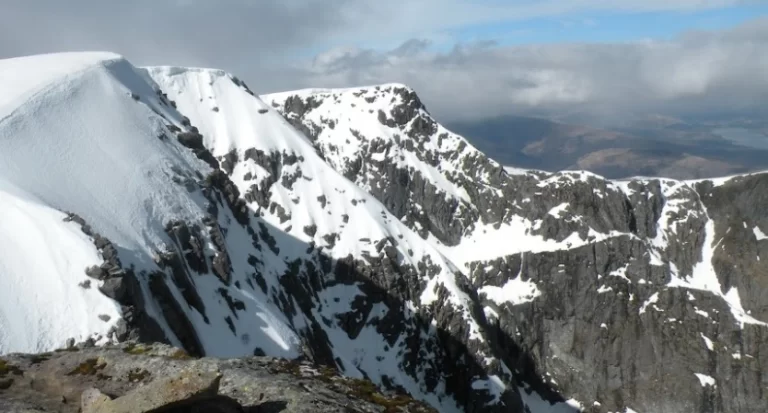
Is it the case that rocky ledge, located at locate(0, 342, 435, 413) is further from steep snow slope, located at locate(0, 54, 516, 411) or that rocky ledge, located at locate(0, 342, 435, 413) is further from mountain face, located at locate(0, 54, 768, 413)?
mountain face, located at locate(0, 54, 768, 413)

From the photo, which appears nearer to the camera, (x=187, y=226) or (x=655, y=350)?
(x=187, y=226)

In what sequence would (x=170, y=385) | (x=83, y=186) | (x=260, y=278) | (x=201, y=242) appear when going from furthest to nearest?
1. (x=260, y=278)
2. (x=201, y=242)
3. (x=83, y=186)
4. (x=170, y=385)

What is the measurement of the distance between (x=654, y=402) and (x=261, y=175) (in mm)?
135573

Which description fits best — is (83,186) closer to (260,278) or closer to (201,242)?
(201,242)

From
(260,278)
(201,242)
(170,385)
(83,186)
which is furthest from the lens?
(260,278)

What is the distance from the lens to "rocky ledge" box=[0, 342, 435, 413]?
1614 cm

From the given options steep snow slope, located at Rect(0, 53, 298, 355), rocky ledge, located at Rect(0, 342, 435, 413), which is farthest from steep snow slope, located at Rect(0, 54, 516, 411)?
rocky ledge, located at Rect(0, 342, 435, 413)

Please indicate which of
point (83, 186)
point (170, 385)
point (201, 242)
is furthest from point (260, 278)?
point (170, 385)

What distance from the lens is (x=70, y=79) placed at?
120438 mm

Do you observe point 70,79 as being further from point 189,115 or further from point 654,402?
point 654,402

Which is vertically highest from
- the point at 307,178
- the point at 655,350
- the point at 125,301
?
the point at 307,178

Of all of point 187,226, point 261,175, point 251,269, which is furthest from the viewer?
point 261,175

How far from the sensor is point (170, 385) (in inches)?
628

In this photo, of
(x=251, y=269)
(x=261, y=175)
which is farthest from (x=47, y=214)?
(x=261, y=175)
